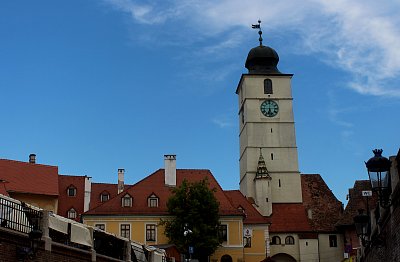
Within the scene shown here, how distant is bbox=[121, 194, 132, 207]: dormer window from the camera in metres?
53.9

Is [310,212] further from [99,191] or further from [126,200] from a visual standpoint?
[126,200]

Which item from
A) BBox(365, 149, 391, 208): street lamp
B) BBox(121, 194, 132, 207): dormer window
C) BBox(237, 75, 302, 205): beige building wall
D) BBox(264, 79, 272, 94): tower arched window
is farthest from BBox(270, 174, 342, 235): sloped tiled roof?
BBox(365, 149, 391, 208): street lamp

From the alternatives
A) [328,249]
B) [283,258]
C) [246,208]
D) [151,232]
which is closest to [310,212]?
[328,249]

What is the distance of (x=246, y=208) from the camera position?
5962 cm

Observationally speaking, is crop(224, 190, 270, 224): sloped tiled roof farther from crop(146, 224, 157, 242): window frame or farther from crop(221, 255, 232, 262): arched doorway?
crop(146, 224, 157, 242): window frame

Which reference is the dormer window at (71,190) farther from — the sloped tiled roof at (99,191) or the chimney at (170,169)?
the chimney at (170,169)

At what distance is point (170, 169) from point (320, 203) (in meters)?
21.9

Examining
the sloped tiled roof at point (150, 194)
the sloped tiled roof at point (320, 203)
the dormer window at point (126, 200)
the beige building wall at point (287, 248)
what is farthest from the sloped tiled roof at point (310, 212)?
the dormer window at point (126, 200)

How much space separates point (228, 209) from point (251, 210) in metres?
5.14

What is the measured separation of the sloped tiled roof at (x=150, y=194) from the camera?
175 ft

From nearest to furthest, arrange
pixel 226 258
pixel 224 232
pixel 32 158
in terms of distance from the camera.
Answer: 1. pixel 226 258
2. pixel 224 232
3. pixel 32 158

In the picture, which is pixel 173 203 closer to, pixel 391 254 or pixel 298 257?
pixel 298 257

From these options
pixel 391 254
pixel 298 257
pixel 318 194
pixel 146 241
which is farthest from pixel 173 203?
pixel 391 254

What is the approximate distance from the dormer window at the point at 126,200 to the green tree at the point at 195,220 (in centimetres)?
455
